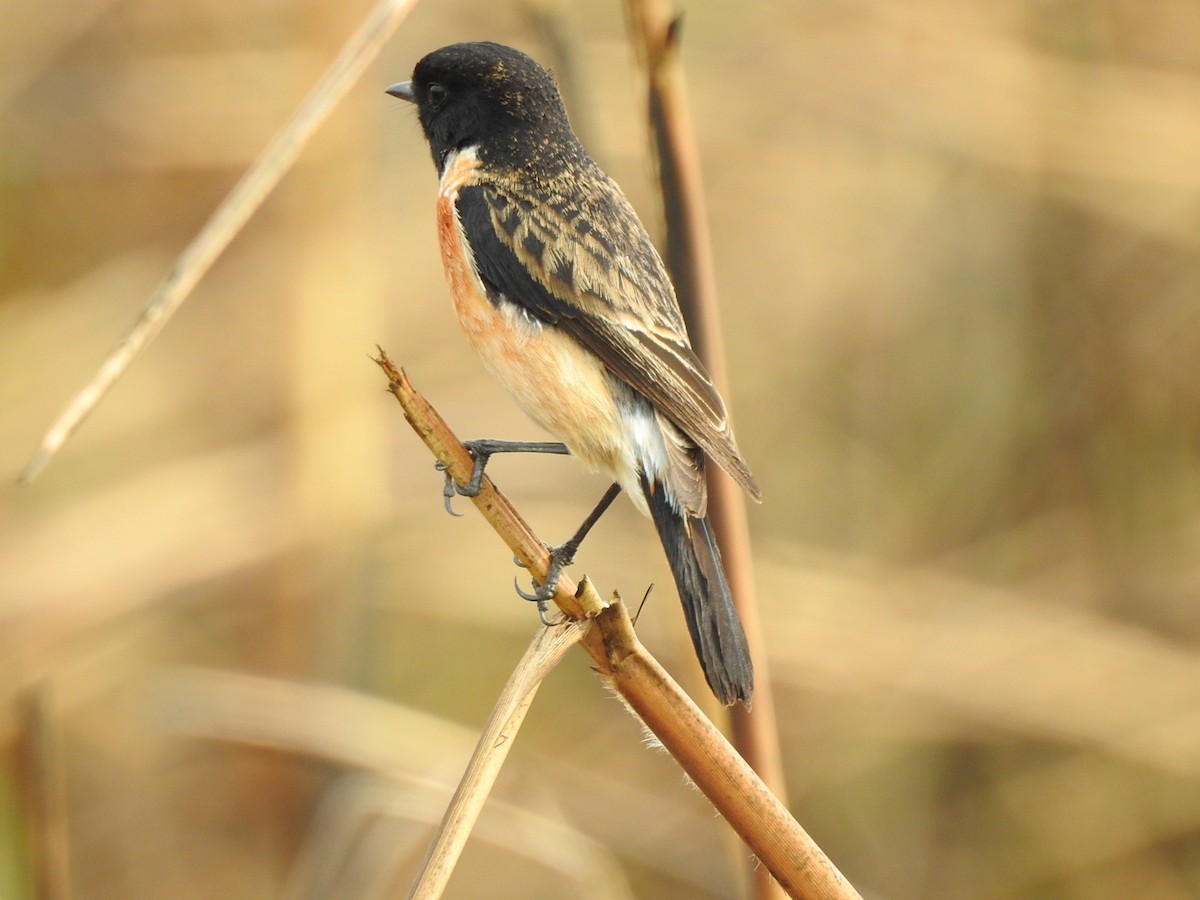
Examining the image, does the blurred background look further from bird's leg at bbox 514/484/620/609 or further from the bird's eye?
bird's leg at bbox 514/484/620/609

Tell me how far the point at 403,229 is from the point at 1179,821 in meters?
3.89

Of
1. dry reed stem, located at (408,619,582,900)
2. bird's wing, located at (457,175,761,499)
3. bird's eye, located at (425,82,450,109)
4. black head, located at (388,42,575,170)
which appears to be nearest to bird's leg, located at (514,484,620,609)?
dry reed stem, located at (408,619,582,900)

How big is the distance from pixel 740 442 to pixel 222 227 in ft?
12.7

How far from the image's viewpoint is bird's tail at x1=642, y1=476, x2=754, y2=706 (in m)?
2.29

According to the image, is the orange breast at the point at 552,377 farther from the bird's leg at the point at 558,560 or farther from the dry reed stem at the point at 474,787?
the dry reed stem at the point at 474,787

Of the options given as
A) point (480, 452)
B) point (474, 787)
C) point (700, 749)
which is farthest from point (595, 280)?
point (474, 787)

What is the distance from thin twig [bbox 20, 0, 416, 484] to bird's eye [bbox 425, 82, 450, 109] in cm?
168

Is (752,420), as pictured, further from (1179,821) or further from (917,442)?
(1179,821)

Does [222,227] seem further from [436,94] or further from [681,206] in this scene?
[436,94]

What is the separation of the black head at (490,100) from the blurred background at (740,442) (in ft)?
1.34

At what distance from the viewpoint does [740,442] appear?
5.52 meters

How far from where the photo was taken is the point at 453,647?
546cm

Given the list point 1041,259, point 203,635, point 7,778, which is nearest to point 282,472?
point 203,635

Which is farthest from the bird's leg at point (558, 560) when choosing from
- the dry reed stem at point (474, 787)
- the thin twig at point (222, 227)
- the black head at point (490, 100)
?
the black head at point (490, 100)
